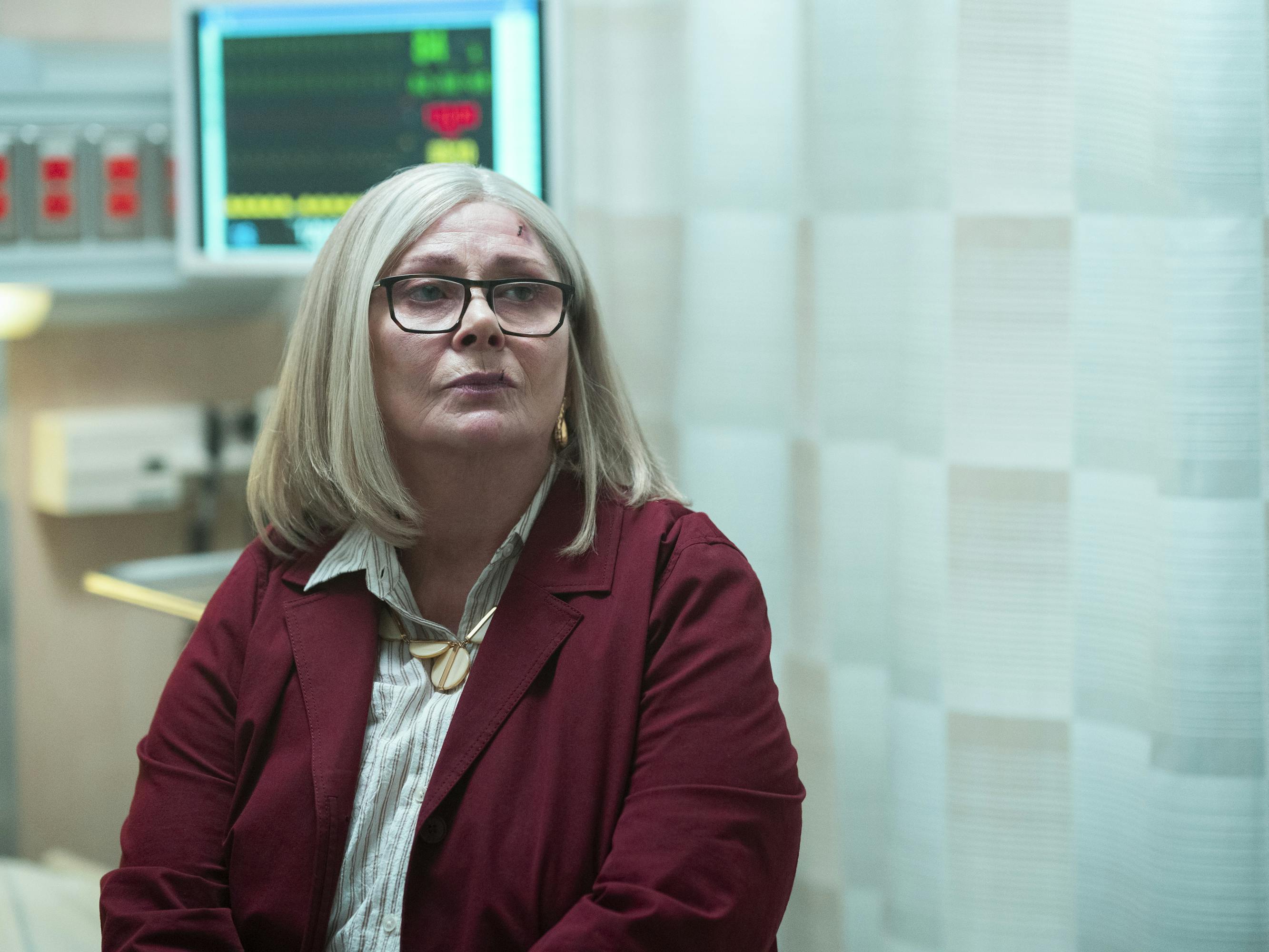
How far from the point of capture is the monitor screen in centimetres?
173

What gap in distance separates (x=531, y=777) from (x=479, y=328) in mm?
428

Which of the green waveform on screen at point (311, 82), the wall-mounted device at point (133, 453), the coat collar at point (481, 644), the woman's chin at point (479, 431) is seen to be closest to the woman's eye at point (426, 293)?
the woman's chin at point (479, 431)

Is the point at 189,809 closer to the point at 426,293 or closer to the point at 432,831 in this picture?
the point at 432,831

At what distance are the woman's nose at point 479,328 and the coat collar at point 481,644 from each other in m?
0.19

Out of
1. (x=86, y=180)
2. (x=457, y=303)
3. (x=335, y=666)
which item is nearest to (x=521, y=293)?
(x=457, y=303)

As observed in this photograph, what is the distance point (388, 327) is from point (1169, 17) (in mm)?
844

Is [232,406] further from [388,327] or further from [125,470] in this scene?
[388,327]

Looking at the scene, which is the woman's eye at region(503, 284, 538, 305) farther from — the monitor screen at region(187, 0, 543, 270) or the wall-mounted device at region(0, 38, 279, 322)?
the wall-mounted device at region(0, 38, 279, 322)

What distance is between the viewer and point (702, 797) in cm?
100

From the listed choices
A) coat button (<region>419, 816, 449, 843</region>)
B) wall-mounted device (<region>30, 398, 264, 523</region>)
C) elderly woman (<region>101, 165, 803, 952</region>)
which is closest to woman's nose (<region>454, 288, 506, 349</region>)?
elderly woman (<region>101, 165, 803, 952</region>)

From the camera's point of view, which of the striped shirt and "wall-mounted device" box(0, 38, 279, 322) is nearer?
the striped shirt

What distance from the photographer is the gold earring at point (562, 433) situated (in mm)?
1253

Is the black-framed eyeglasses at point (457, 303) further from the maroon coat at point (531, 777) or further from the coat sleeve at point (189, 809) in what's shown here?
the coat sleeve at point (189, 809)

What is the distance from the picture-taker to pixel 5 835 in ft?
7.08
